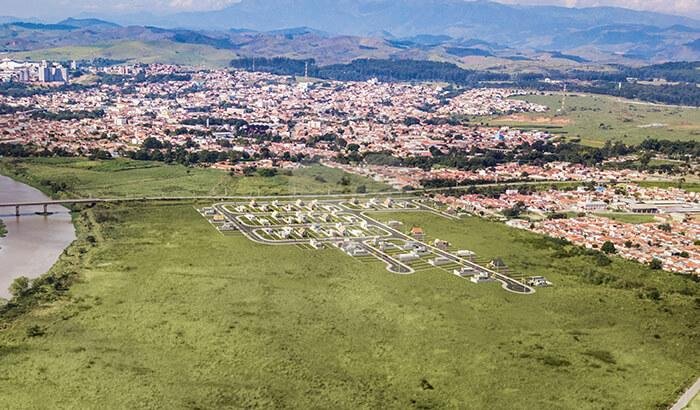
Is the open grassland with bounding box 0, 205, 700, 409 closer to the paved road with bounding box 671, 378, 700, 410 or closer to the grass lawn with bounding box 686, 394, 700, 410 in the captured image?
the paved road with bounding box 671, 378, 700, 410

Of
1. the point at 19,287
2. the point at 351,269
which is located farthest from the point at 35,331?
the point at 351,269

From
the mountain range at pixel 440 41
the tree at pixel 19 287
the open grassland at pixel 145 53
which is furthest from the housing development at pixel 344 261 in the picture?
the mountain range at pixel 440 41

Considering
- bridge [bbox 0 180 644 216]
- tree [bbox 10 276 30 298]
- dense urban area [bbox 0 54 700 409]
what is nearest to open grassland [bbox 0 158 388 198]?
dense urban area [bbox 0 54 700 409]

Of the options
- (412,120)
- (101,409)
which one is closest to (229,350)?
(101,409)

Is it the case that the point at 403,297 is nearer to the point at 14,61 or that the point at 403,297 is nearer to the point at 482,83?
the point at 482,83

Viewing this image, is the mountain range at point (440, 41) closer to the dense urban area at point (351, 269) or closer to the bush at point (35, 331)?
the dense urban area at point (351, 269)

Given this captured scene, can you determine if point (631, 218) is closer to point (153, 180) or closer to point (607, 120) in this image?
point (153, 180)
